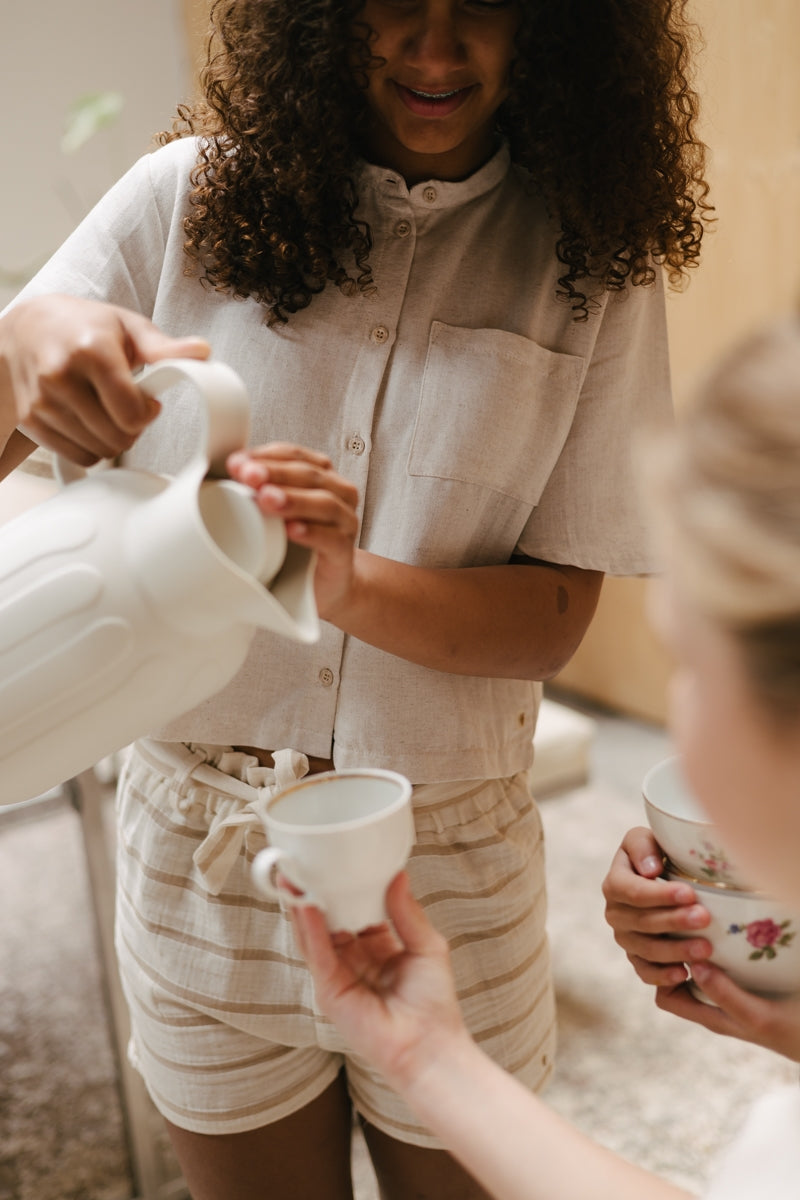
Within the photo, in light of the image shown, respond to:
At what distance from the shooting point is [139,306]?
41.3 inches

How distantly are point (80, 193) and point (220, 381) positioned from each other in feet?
11.1

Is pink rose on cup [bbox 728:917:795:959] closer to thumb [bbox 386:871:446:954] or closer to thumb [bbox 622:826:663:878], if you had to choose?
thumb [bbox 622:826:663:878]

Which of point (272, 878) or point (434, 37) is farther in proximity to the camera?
point (434, 37)

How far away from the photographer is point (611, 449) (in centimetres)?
107

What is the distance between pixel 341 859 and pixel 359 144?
0.67 m

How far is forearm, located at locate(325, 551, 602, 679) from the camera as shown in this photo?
3.03 feet

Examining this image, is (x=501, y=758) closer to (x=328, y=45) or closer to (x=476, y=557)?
(x=476, y=557)

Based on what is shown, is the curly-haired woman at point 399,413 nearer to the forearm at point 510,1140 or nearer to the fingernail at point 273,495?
the fingernail at point 273,495

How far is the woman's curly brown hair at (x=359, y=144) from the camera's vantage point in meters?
0.95

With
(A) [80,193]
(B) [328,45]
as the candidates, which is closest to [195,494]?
(B) [328,45]

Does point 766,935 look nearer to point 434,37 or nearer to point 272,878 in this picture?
point 272,878

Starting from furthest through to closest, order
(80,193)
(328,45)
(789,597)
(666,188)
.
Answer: (80,193) < (666,188) < (328,45) < (789,597)

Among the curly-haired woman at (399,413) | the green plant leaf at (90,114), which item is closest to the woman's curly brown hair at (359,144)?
the curly-haired woman at (399,413)

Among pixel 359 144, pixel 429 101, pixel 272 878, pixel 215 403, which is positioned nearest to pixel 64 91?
pixel 359 144
